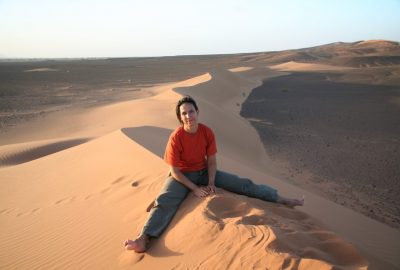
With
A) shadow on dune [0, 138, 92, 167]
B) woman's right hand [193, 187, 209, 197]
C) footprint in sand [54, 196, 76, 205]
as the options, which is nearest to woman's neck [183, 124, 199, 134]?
woman's right hand [193, 187, 209, 197]

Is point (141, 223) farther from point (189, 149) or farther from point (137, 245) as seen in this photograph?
point (189, 149)

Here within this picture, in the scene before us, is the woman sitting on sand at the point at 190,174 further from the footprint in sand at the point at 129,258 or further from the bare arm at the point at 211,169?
the footprint in sand at the point at 129,258

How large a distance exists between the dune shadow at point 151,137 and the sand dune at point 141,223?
0.10 ft

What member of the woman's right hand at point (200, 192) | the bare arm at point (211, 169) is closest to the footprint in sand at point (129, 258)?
the woman's right hand at point (200, 192)

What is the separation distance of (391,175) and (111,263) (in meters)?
6.64

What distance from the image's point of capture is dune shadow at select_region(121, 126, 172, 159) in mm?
6958

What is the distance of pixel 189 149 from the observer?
3.84 metres

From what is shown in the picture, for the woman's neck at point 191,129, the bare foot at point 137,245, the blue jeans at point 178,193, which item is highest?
the woman's neck at point 191,129

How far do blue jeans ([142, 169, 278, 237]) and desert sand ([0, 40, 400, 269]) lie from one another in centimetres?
10

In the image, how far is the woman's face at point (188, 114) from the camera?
3.72m

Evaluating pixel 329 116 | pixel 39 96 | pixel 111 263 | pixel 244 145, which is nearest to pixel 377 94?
pixel 329 116

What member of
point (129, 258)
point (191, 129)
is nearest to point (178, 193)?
point (191, 129)

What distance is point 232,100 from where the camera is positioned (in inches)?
795

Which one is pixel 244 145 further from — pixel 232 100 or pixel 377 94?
pixel 377 94
